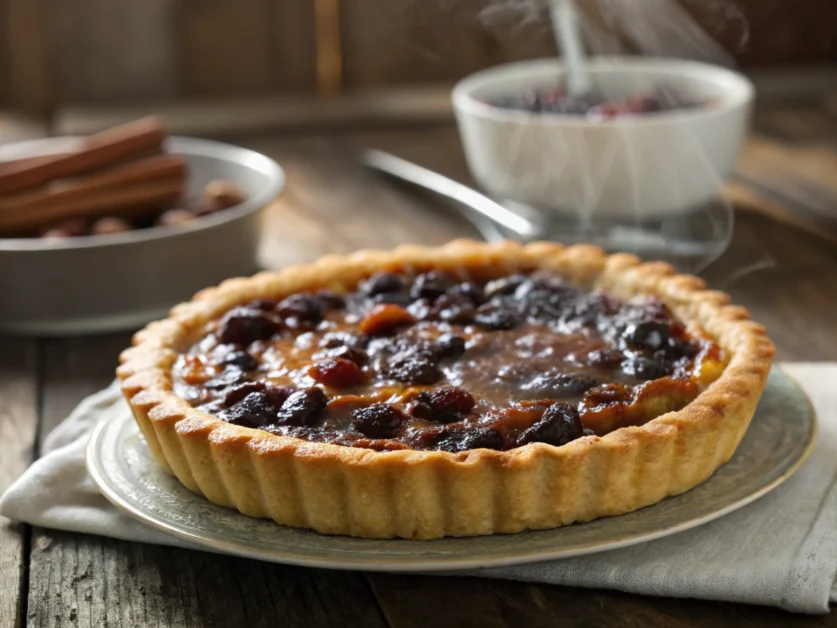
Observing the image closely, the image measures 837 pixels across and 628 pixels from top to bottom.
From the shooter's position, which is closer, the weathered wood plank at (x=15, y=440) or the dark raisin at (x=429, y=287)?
the weathered wood plank at (x=15, y=440)

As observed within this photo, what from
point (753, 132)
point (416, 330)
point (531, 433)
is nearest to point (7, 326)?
point (416, 330)

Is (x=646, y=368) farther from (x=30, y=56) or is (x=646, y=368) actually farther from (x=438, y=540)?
(x=30, y=56)

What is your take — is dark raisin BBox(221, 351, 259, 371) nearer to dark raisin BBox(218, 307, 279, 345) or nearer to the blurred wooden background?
dark raisin BBox(218, 307, 279, 345)

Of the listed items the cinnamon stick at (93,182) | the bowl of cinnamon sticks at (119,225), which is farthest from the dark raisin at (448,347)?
the cinnamon stick at (93,182)

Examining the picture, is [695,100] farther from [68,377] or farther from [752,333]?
[68,377]

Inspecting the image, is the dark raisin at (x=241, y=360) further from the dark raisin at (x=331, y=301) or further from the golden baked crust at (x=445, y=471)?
the dark raisin at (x=331, y=301)

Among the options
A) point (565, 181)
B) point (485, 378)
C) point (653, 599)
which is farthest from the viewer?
point (565, 181)

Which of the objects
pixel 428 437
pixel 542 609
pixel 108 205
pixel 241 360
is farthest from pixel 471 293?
pixel 108 205
